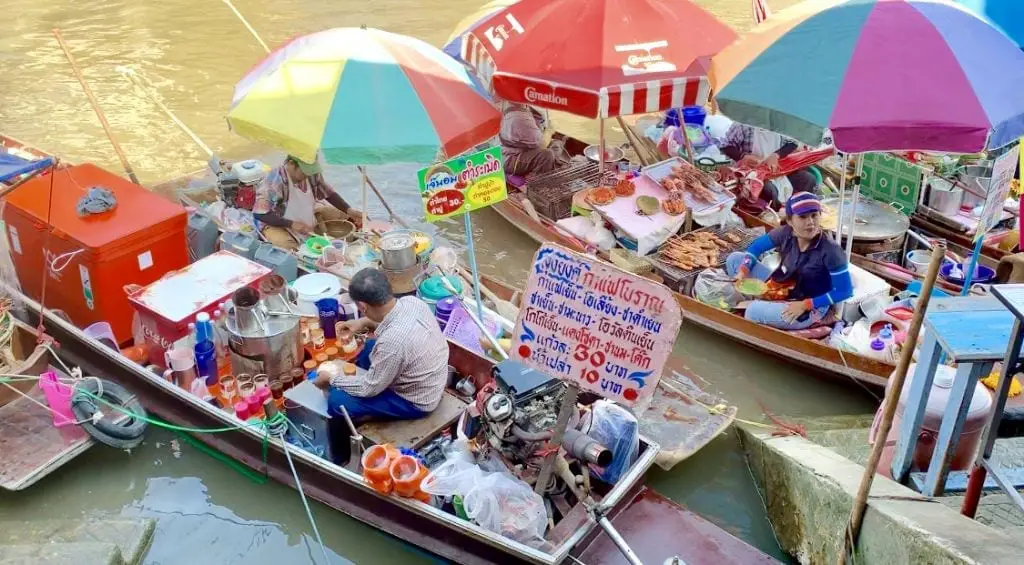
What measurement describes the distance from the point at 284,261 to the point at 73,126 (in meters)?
7.03

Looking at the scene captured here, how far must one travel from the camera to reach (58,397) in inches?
239

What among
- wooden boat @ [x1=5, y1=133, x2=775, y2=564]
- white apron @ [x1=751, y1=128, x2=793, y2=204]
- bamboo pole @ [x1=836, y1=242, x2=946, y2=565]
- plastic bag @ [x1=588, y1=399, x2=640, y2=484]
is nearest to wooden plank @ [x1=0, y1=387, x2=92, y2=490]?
wooden boat @ [x1=5, y1=133, x2=775, y2=564]

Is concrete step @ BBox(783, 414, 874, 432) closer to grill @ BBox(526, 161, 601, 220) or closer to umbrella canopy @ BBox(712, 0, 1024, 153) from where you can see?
Result: umbrella canopy @ BBox(712, 0, 1024, 153)

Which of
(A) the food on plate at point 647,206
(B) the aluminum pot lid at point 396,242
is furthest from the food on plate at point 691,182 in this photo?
(B) the aluminum pot lid at point 396,242

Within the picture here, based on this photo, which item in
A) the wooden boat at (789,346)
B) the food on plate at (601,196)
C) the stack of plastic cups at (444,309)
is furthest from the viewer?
the food on plate at (601,196)

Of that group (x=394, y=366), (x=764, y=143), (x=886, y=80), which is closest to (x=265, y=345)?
(x=394, y=366)

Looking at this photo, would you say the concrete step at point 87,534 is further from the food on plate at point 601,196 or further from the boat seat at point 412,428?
the food on plate at point 601,196

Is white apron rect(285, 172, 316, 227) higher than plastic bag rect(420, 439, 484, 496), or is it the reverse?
white apron rect(285, 172, 316, 227)

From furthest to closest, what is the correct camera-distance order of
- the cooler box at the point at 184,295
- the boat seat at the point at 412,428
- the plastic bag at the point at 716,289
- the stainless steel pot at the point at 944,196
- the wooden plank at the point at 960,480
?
1. the stainless steel pot at the point at 944,196
2. the plastic bag at the point at 716,289
3. the cooler box at the point at 184,295
4. the boat seat at the point at 412,428
5. the wooden plank at the point at 960,480

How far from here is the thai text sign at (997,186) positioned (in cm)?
588

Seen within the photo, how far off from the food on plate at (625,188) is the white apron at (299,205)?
9.94ft

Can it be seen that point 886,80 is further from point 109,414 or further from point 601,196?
point 109,414

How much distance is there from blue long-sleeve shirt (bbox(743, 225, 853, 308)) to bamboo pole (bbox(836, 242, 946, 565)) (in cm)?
282

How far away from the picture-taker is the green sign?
580 centimetres
